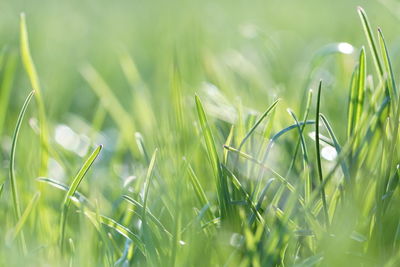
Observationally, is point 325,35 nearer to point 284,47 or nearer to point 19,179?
point 284,47

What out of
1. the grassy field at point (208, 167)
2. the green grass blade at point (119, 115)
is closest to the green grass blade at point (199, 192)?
the grassy field at point (208, 167)

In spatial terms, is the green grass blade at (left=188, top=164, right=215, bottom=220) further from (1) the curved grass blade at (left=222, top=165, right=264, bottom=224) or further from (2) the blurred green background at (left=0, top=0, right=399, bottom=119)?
(2) the blurred green background at (left=0, top=0, right=399, bottom=119)

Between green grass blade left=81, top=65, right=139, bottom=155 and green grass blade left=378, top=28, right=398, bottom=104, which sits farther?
green grass blade left=81, top=65, right=139, bottom=155

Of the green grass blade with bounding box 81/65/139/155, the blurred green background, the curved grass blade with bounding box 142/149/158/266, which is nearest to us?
the curved grass blade with bounding box 142/149/158/266

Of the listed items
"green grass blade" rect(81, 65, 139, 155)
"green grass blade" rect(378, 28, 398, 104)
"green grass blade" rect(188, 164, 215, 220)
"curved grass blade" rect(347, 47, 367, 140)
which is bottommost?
"green grass blade" rect(81, 65, 139, 155)

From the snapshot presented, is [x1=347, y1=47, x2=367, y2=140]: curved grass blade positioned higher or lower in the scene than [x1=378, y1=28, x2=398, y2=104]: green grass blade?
lower

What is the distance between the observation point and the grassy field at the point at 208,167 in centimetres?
65

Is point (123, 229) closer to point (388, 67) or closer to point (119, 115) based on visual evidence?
point (388, 67)

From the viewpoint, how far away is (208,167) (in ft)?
2.96

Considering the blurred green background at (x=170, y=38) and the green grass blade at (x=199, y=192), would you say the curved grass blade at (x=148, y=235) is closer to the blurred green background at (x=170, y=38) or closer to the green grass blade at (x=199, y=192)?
the green grass blade at (x=199, y=192)

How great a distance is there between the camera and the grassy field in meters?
0.65

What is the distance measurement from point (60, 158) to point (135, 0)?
2.75 m

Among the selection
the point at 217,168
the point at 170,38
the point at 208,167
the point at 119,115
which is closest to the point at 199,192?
the point at 217,168

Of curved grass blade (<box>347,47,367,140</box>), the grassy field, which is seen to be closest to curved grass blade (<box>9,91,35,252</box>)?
the grassy field
